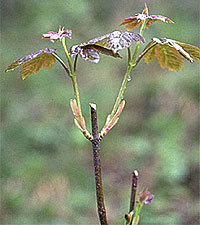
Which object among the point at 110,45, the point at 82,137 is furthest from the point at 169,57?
the point at 82,137

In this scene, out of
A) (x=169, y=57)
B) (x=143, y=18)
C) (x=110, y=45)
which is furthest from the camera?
(x=169, y=57)

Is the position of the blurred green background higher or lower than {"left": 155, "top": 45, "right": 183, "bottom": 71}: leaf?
higher

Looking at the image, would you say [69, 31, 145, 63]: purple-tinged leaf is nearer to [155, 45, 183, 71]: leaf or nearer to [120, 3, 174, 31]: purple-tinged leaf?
[120, 3, 174, 31]: purple-tinged leaf

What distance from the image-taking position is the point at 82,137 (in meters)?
3.61

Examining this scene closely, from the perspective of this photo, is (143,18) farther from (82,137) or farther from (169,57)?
(82,137)

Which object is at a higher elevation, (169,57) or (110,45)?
(169,57)

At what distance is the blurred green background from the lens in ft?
9.62

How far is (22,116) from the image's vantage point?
157 inches

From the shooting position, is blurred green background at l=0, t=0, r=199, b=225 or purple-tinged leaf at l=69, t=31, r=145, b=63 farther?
blurred green background at l=0, t=0, r=199, b=225

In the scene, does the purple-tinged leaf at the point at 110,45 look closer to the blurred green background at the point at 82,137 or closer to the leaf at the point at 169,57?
the leaf at the point at 169,57

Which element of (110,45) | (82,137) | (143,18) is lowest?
(110,45)

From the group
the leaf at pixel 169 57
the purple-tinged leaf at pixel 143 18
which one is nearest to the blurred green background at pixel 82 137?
the leaf at pixel 169 57

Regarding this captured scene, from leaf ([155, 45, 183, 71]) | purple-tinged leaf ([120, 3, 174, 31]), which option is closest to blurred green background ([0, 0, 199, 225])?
leaf ([155, 45, 183, 71])

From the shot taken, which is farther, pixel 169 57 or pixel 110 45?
pixel 169 57
